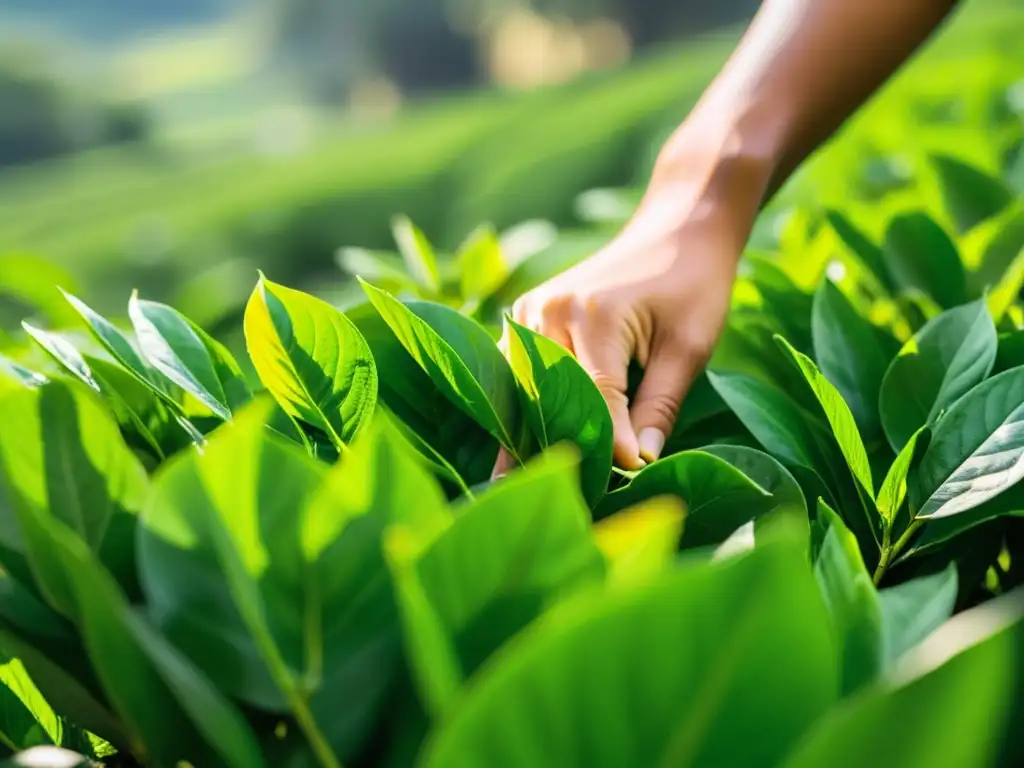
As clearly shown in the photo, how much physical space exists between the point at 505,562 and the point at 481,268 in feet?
1.71

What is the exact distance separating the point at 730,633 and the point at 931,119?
56.1 inches

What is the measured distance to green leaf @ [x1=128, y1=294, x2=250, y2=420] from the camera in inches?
14.4

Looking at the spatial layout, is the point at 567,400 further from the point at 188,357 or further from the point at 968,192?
the point at 968,192

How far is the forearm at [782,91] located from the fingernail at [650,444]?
0.19m

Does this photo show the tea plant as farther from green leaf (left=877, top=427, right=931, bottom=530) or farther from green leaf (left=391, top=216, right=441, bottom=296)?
green leaf (left=391, top=216, right=441, bottom=296)

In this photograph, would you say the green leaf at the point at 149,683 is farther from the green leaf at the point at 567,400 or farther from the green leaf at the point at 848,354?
the green leaf at the point at 848,354

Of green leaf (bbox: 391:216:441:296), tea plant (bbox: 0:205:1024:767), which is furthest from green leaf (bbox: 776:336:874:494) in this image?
green leaf (bbox: 391:216:441:296)

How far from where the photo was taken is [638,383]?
0.55 meters

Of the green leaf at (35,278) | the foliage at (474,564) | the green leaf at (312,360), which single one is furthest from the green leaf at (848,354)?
the green leaf at (35,278)

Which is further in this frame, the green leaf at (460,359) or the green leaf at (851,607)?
the green leaf at (460,359)

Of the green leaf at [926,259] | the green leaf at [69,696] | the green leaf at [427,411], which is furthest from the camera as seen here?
the green leaf at [926,259]

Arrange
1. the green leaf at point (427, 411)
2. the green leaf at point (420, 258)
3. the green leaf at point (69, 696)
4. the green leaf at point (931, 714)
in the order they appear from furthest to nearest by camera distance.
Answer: the green leaf at point (420, 258)
the green leaf at point (427, 411)
the green leaf at point (69, 696)
the green leaf at point (931, 714)

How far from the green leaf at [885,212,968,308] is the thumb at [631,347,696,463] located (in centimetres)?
18

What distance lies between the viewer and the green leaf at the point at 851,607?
0.25 m
